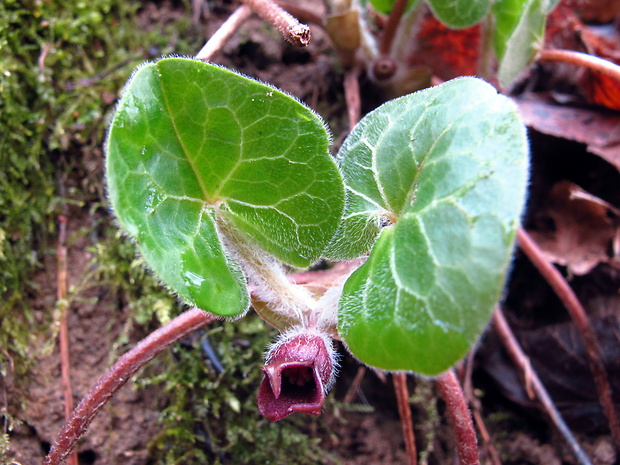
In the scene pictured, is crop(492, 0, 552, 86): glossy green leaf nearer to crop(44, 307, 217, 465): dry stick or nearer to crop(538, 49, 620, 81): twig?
Result: crop(538, 49, 620, 81): twig

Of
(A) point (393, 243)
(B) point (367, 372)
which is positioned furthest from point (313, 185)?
(B) point (367, 372)

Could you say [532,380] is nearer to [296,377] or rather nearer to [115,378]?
[296,377]

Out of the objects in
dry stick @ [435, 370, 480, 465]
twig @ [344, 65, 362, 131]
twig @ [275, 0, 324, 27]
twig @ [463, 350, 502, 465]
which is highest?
twig @ [275, 0, 324, 27]

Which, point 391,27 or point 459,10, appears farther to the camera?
point 391,27

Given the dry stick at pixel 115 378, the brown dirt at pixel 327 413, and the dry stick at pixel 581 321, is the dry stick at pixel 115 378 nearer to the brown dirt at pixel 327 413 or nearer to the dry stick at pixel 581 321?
the brown dirt at pixel 327 413

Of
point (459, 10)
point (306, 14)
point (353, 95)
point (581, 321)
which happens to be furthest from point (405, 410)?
point (306, 14)

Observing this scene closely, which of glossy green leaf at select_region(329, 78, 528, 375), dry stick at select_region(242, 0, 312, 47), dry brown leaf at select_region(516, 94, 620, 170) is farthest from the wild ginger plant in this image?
dry brown leaf at select_region(516, 94, 620, 170)

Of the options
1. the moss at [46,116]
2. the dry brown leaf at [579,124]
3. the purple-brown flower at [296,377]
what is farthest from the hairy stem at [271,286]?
the dry brown leaf at [579,124]
